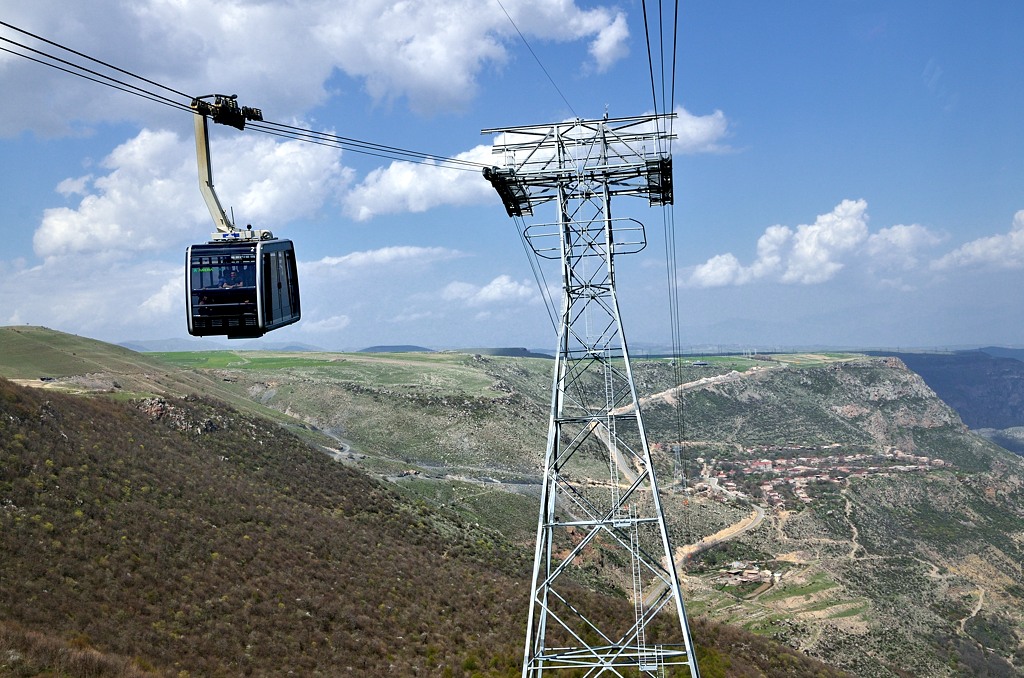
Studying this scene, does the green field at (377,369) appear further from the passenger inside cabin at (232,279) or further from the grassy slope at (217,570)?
the passenger inside cabin at (232,279)

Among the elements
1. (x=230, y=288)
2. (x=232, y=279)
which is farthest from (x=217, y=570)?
(x=232, y=279)

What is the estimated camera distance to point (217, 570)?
35.5 m

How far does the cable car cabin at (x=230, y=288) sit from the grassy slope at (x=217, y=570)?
10969 mm

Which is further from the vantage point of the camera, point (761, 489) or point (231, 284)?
point (761, 489)

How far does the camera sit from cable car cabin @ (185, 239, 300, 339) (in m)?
19.7

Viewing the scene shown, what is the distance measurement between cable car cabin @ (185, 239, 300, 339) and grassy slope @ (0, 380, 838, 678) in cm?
1097

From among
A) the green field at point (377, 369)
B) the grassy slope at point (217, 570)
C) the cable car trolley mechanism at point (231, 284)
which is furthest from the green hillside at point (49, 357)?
the cable car trolley mechanism at point (231, 284)

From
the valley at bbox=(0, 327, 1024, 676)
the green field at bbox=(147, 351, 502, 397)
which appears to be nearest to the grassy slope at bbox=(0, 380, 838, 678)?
the valley at bbox=(0, 327, 1024, 676)

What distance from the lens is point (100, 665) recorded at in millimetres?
22953

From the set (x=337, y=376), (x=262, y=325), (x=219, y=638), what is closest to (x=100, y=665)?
(x=219, y=638)

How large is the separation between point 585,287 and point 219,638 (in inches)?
804

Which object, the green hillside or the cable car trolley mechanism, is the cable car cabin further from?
the green hillside

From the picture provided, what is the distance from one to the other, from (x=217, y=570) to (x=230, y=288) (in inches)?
807

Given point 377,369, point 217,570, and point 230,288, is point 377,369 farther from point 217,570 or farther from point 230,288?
point 230,288
